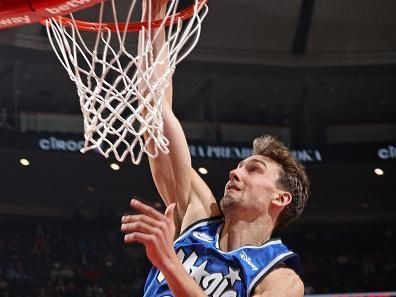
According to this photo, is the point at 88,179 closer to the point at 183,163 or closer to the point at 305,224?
the point at 305,224

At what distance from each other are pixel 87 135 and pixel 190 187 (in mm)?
430

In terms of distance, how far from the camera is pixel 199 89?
10.0m

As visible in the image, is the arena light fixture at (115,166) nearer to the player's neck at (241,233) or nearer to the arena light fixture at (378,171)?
the arena light fixture at (378,171)

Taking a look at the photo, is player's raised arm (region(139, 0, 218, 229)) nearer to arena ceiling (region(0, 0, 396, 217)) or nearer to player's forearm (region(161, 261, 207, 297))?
player's forearm (region(161, 261, 207, 297))

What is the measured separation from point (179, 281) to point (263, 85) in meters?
7.95

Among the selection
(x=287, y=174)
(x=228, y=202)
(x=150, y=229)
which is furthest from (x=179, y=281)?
(x=287, y=174)

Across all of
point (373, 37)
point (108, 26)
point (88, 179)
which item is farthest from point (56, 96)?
point (108, 26)

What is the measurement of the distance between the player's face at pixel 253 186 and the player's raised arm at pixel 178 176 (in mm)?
88

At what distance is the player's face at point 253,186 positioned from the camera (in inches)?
114

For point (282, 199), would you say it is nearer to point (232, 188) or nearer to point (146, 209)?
point (232, 188)

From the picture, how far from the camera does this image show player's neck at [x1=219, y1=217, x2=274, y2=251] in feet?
9.40

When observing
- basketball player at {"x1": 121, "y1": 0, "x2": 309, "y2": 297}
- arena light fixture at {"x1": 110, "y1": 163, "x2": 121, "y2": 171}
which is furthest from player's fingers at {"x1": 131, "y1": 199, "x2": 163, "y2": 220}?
arena light fixture at {"x1": 110, "y1": 163, "x2": 121, "y2": 171}

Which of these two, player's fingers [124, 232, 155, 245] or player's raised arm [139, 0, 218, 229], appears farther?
player's raised arm [139, 0, 218, 229]

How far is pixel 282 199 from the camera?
2.98 m
